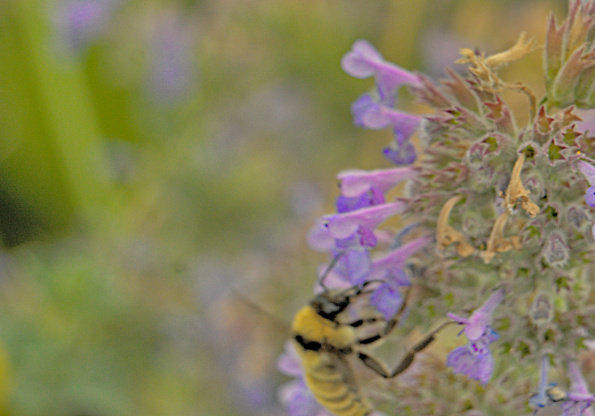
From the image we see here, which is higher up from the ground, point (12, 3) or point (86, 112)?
point (12, 3)

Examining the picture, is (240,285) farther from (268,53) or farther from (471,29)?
(471,29)

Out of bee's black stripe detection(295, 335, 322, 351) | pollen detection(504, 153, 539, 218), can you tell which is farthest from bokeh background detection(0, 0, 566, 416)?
pollen detection(504, 153, 539, 218)

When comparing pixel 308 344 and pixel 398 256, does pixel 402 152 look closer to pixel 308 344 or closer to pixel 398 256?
pixel 398 256

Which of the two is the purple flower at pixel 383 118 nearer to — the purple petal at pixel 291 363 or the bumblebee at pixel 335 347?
the bumblebee at pixel 335 347

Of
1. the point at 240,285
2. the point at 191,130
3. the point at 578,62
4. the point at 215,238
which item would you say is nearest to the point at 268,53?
the point at 191,130

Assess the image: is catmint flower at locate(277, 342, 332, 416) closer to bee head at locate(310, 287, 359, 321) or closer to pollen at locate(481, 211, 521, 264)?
bee head at locate(310, 287, 359, 321)

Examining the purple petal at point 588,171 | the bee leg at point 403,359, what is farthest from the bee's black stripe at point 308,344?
the purple petal at point 588,171

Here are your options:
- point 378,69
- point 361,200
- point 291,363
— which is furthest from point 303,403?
point 378,69
